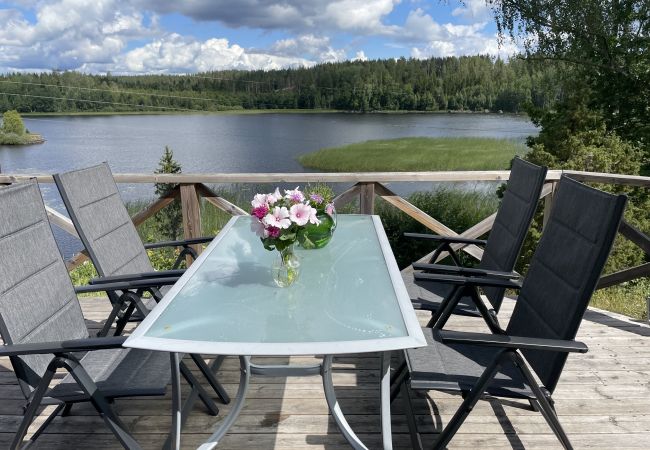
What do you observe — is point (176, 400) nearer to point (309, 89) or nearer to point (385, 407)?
point (385, 407)

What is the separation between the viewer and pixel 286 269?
5.97 ft

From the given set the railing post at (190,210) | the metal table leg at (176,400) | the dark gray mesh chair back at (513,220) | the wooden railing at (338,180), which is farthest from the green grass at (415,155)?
the metal table leg at (176,400)

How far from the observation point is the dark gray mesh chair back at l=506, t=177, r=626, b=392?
5.23 feet

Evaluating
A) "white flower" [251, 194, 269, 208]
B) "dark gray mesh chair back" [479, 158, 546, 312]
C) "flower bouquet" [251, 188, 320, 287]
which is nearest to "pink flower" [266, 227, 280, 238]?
"flower bouquet" [251, 188, 320, 287]

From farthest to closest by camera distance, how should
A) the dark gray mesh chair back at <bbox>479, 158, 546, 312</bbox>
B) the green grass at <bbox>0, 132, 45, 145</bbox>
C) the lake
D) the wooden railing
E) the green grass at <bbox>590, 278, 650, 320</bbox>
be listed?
the lake
the green grass at <bbox>0, 132, 45, 145</bbox>
the green grass at <bbox>590, 278, 650, 320</bbox>
the wooden railing
the dark gray mesh chair back at <bbox>479, 158, 546, 312</bbox>

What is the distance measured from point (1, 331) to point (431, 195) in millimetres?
7017

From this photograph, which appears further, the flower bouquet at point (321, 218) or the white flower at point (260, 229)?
the flower bouquet at point (321, 218)

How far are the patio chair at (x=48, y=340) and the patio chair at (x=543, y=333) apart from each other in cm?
94

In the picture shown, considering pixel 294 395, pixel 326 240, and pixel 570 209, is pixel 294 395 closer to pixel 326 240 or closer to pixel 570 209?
pixel 326 240

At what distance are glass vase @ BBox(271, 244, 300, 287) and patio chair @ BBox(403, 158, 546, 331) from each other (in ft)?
2.01

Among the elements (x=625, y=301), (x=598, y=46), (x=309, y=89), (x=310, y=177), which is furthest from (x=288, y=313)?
(x=309, y=89)

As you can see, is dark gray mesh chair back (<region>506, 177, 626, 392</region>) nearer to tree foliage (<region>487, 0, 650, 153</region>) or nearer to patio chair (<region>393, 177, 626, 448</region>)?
patio chair (<region>393, 177, 626, 448</region>)

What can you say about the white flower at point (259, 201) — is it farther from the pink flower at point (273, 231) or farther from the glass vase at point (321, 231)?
the glass vase at point (321, 231)

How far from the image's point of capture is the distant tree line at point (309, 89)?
11070mm
